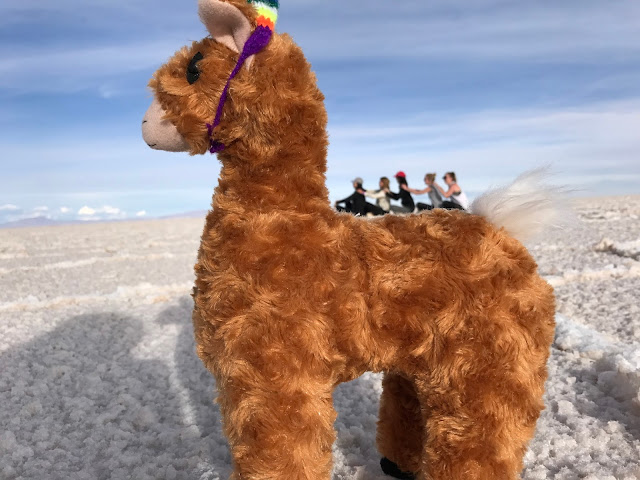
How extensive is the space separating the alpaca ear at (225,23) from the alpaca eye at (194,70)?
8 cm

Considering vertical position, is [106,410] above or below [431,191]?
below

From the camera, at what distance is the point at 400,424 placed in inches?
88.3

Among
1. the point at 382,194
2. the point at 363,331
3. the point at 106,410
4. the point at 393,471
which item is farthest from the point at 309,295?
the point at 382,194

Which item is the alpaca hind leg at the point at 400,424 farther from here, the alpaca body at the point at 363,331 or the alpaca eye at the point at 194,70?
the alpaca eye at the point at 194,70

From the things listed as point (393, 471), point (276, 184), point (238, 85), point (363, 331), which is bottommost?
point (393, 471)

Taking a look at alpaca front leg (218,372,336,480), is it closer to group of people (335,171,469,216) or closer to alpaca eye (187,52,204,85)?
alpaca eye (187,52,204,85)

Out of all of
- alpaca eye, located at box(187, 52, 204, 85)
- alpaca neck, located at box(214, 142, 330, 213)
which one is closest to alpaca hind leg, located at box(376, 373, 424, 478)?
Answer: alpaca neck, located at box(214, 142, 330, 213)

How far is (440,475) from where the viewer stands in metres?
1.74

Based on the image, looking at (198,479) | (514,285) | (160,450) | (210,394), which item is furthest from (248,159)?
(210,394)

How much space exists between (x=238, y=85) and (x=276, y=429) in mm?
1086

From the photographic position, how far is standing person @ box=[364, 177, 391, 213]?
1173cm

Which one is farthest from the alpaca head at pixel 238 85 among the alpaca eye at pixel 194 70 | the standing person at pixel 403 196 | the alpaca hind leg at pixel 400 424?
the standing person at pixel 403 196

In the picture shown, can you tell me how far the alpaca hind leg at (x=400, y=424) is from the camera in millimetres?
2189

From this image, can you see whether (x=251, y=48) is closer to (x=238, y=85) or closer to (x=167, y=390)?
(x=238, y=85)
